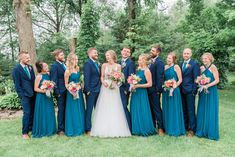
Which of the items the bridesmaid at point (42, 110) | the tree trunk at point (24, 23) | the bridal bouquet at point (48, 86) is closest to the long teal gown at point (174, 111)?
the bridal bouquet at point (48, 86)

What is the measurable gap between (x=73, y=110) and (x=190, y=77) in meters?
2.80

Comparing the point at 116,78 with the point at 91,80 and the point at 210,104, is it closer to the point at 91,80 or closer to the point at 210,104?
the point at 91,80

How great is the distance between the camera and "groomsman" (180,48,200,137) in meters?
7.39

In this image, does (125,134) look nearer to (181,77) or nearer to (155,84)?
(155,84)

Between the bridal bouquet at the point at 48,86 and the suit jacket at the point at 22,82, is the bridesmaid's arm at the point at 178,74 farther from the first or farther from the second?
the suit jacket at the point at 22,82

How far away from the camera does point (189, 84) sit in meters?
7.41

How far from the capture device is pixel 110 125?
7.60 metres

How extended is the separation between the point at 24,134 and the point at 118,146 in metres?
2.35

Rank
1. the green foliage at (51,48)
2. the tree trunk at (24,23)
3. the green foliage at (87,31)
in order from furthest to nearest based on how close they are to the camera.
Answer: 1. the green foliage at (51,48)
2. the green foliage at (87,31)
3. the tree trunk at (24,23)

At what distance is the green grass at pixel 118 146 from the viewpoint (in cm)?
636

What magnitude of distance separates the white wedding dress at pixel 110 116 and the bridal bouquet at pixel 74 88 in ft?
1.87

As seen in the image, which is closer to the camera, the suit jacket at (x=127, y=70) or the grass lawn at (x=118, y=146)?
the grass lawn at (x=118, y=146)

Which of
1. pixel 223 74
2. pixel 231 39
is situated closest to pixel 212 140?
pixel 231 39

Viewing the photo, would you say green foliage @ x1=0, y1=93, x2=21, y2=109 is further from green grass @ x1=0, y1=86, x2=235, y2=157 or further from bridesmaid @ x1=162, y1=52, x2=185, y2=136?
bridesmaid @ x1=162, y1=52, x2=185, y2=136
